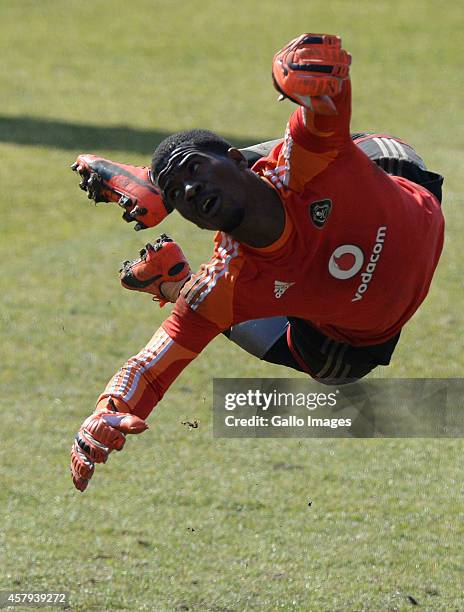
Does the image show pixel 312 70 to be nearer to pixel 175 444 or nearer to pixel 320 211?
pixel 320 211

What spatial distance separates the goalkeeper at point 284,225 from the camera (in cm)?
501

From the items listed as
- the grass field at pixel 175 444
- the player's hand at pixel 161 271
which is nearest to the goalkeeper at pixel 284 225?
the player's hand at pixel 161 271

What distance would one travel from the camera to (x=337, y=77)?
4961 millimetres

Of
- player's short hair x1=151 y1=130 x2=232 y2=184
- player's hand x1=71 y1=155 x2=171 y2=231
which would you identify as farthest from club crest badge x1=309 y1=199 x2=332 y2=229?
player's hand x1=71 y1=155 x2=171 y2=231

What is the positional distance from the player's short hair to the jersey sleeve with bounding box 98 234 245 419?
0.44m

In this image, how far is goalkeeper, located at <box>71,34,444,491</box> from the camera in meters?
5.01

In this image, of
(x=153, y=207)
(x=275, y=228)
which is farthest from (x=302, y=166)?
(x=153, y=207)

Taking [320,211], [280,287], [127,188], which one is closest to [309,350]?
[280,287]

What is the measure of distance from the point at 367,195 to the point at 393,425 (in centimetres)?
348

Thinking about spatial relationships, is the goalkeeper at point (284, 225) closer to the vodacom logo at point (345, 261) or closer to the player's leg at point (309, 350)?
the vodacom logo at point (345, 261)

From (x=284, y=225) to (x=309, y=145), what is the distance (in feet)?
1.23

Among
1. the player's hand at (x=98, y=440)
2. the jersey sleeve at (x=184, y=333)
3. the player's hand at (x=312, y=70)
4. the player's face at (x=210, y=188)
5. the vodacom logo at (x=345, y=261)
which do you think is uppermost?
the player's hand at (x=312, y=70)

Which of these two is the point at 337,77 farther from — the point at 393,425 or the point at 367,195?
the point at 393,425

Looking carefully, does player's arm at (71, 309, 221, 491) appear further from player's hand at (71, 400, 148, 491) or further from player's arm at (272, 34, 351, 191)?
player's arm at (272, 34, 351, 191)
